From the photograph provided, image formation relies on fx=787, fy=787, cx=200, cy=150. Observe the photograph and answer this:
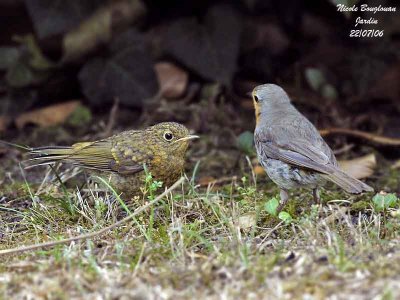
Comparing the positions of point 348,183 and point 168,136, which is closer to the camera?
point 348,183

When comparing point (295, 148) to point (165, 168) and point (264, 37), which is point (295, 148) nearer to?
point (165, 168)

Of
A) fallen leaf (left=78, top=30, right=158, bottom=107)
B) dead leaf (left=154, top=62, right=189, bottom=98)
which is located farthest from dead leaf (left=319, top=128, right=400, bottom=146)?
fallen leaf (left=78, top=30, right=158, bottom=107)

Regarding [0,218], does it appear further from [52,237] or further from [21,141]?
[21,141]

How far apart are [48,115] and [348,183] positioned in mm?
3949

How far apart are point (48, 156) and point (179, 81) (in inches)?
102

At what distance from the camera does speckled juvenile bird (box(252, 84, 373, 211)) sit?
5.10 metres

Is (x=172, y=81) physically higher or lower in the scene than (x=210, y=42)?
lower

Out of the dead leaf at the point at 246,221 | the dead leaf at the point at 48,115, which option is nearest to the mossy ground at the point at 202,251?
the dead leaf at the point at 246,221

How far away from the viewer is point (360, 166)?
6488 millimetres

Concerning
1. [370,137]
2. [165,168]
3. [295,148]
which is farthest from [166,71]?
[295,148]

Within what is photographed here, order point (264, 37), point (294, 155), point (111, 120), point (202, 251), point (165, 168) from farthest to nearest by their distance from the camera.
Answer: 1. point (264, 37)
2. point (111, 120)
3. point (165, 168)
4. point (294, 155)
5. point (202, 251)

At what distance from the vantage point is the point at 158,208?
17.7 feet

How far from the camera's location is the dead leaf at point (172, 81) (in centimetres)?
814

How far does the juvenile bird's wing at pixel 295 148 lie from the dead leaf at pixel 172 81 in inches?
96.4
